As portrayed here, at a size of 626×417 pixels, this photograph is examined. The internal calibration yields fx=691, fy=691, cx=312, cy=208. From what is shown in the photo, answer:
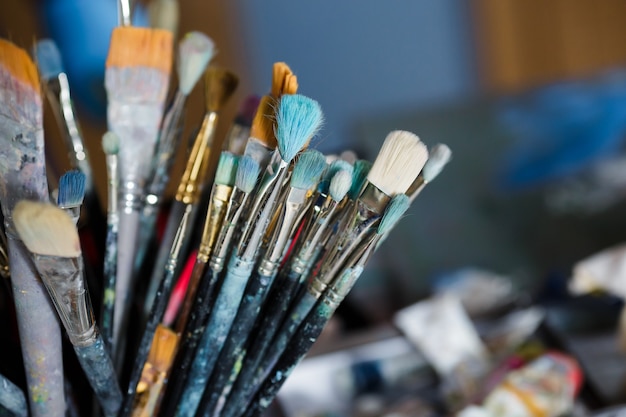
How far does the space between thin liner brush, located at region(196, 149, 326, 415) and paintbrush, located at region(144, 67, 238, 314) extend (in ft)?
0.18

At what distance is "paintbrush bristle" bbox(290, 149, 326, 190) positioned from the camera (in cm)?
29

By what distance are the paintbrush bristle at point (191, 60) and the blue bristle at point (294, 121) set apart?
0.09 metres

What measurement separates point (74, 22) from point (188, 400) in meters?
0.49

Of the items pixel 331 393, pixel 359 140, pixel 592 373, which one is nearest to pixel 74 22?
pixel 359 140

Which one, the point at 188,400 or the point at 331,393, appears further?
the point at 331,393

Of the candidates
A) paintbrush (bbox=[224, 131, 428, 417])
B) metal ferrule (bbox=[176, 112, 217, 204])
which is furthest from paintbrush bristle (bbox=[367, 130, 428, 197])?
metal ferrule (bbox=[176, 112, 217, 204])

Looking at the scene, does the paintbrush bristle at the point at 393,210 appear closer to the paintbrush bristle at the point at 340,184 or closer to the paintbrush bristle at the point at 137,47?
the paintbrush bristle at the point at 340,184

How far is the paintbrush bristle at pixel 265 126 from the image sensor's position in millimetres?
319

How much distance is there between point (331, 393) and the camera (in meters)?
0.49

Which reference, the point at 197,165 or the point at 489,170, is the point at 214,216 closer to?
the point at 197,165

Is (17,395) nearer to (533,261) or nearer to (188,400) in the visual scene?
(188,400)

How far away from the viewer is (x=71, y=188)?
0.28m

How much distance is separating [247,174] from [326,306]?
0.24 feet

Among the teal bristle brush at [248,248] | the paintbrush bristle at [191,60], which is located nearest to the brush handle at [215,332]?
the teal bristle brush at [248,248]
